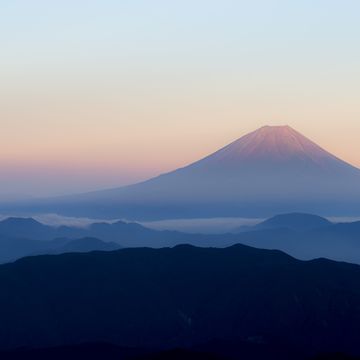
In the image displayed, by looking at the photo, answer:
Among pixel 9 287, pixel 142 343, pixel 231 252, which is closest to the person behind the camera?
pixel 142 343

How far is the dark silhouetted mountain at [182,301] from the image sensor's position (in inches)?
5561

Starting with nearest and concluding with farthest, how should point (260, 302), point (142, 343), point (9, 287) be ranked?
point (142, 343) → point (260, 302) → point (9, 287)

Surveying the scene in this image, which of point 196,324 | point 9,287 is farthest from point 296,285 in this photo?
point 9,287

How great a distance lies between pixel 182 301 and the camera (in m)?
156

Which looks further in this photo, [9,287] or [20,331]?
[9,287]

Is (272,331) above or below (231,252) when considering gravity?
below

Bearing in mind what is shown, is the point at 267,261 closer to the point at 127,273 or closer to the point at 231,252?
the point at 231,252

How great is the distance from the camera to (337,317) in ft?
471

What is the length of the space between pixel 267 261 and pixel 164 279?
20669 millimetres

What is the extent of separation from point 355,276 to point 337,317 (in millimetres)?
22476

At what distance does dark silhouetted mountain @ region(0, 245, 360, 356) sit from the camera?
14125cm

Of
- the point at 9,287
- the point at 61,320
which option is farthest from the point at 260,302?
the point at 9,287

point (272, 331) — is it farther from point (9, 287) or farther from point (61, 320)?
point (9, 287)

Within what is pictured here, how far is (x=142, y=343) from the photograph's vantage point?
5556 inches
